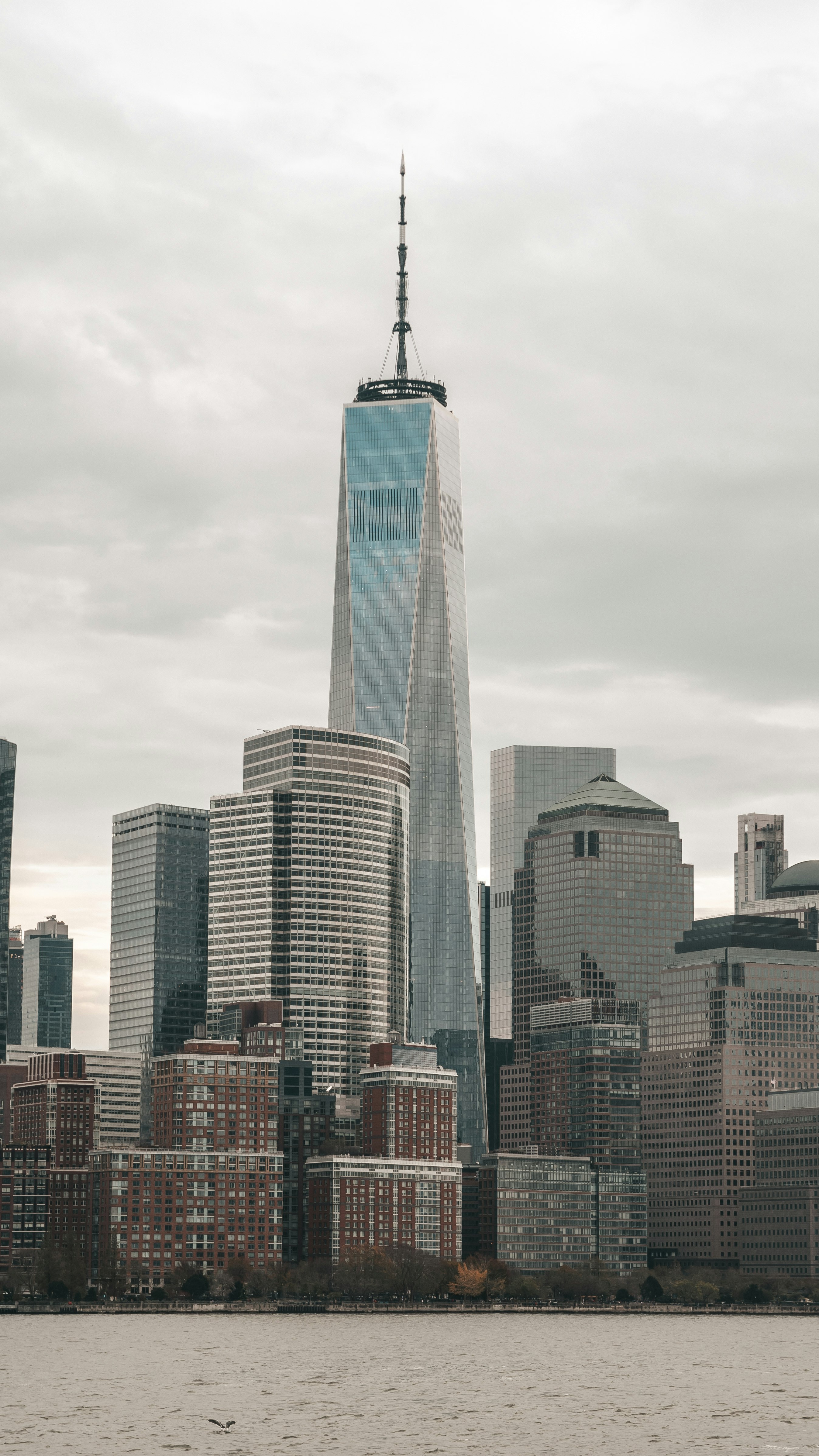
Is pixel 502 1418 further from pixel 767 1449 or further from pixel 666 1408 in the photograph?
pixel 767 1449

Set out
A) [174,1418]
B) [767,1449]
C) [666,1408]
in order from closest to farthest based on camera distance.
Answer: [767,1449]
[174,1418]
[666,1408]

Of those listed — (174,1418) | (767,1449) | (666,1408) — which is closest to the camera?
(767,1449)

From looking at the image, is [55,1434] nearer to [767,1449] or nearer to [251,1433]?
[251,1433]

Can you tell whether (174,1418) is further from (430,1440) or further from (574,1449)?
(574,1449)

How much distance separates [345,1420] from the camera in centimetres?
18500

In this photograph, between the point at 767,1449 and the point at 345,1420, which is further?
the point at 345,1420

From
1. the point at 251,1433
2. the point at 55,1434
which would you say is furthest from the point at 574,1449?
the point at 55,1434

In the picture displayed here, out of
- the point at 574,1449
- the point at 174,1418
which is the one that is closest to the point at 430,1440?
the point at 574,1449

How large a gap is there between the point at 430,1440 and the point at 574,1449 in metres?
11.2

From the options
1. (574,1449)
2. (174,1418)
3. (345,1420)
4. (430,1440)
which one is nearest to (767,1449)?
(574,1449)

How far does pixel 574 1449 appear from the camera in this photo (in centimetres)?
16638

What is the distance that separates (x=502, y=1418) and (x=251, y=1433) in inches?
937

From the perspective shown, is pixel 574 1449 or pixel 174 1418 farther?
pixel 174 1418

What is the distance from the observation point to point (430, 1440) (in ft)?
561
